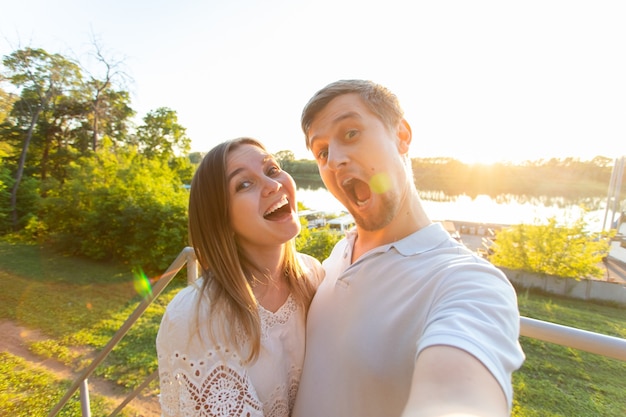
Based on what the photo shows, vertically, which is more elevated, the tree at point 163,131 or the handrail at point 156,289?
the tree at point 163,131

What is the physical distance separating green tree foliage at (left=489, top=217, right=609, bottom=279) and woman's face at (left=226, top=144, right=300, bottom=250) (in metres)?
9.98

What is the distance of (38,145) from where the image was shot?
54.1ft

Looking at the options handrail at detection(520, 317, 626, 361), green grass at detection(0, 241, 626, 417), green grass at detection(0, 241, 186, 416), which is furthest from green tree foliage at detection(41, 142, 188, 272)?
handrail at detection(520, 317, 626, 361)

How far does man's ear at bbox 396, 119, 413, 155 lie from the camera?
1.60 meters

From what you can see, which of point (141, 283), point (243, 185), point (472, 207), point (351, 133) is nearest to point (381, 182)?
point (351, 133)

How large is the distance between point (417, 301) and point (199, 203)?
1.05 metres

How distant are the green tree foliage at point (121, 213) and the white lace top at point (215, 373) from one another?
26.2 ft

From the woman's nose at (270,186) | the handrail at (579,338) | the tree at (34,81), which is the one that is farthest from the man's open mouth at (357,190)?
the tree at (34,81)

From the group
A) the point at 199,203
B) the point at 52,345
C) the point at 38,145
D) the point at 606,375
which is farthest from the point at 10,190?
the point at 606,375

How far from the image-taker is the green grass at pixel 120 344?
12.2 feet

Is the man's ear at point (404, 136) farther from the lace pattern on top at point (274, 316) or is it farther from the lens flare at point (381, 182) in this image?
the lace pattern on top at point (274, 316)

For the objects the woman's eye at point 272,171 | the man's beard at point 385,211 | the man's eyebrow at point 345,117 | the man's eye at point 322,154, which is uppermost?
the man's eyebrow at point 345,117

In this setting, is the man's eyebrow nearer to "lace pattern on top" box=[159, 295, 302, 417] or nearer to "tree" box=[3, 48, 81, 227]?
"lace pattern on top" box=[159, 295, 302, 417]

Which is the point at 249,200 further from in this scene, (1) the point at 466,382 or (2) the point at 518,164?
(2) the point at 518,164
